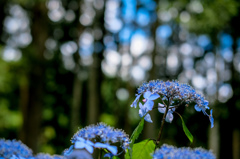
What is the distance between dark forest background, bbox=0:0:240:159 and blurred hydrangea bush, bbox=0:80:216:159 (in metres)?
8.04

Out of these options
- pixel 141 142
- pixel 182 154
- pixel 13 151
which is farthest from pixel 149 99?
pixel 13 151

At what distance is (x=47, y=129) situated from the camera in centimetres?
2434

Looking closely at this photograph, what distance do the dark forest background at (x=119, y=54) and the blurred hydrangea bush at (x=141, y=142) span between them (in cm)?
804

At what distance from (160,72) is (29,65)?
8648 mm

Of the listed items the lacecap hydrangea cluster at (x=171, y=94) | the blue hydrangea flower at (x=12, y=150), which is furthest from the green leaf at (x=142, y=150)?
the blue hydrangea flower at (x=12, y=150)

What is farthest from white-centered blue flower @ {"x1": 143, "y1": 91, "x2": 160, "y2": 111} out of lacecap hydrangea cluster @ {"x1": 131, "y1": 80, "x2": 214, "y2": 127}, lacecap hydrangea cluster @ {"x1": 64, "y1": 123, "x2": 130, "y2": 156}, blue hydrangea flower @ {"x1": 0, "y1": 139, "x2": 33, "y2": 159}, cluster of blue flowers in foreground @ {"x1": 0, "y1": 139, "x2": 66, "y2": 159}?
blue hydrangea flower @ {"x1": 0, "y1": 139, "x2": 33, "y2": 159}

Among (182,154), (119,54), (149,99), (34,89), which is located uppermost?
(119,54)

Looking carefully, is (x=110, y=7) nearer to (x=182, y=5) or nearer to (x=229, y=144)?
(x=182, y=5)

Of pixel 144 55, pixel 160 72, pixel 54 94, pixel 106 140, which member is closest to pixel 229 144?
pixel 160 72

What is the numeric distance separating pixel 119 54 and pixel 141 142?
1402 cm

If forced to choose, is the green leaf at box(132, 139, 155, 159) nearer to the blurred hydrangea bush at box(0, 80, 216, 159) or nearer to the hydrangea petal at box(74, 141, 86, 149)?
the blurred hydrangea bush at box(0, 80, 216, 159)

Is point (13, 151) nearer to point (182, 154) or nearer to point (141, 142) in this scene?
point (141, 142)

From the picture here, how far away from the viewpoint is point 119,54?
49.4 ft

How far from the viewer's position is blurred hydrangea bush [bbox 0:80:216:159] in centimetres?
86
